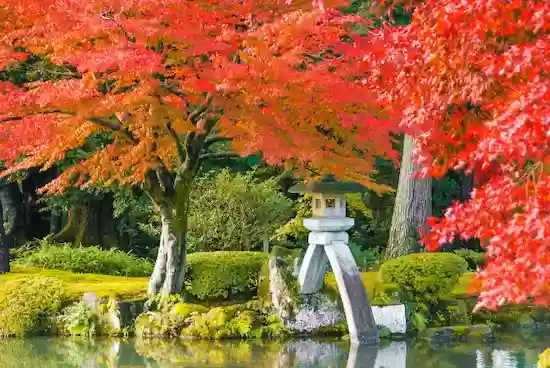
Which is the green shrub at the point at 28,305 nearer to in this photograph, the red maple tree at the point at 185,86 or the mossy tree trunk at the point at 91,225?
the red maple tree at the point at 185,86

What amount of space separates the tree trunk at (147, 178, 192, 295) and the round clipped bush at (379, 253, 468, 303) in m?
3.07

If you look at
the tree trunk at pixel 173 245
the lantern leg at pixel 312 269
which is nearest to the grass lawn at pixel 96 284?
the tree trunk at pixel 173 245

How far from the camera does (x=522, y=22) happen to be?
20.2 feet

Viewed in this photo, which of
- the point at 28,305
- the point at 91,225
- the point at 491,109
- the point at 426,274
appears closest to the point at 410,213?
the point at 426,274

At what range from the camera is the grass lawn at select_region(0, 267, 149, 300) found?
14.9 meters

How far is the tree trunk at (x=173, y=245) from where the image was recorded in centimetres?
1436

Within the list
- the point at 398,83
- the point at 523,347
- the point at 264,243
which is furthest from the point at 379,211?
the point at 398,83

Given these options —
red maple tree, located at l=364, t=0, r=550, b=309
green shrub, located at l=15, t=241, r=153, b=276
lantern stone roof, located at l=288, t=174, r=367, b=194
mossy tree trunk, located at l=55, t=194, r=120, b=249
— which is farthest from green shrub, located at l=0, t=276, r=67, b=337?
red maple tree, located at l=364, t=0, r=550, b=309

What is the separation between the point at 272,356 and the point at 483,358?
2.64 metres

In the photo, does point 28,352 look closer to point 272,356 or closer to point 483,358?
point 272,356

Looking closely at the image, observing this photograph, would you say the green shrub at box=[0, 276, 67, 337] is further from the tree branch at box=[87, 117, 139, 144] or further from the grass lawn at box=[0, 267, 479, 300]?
the tree branch at box=[87, 117, 139, 144]

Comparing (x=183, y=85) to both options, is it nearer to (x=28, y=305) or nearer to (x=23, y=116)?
(x=23, y=116)

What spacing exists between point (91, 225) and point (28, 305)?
737 cm

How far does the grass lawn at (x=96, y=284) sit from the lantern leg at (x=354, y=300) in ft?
10.0
